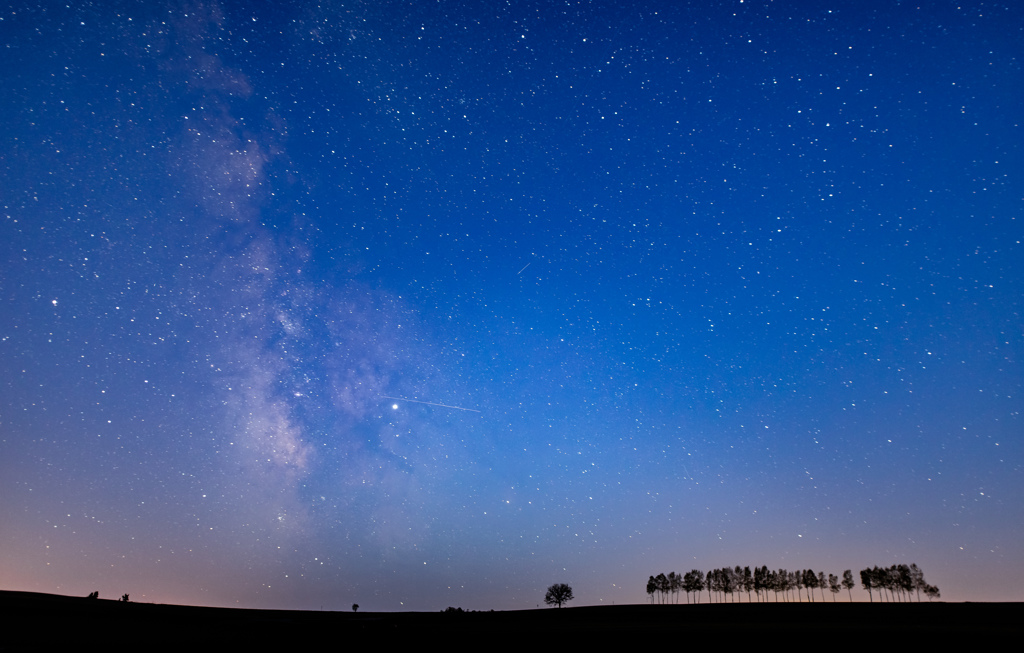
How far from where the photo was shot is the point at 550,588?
387ft

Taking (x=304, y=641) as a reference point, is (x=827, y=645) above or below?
above

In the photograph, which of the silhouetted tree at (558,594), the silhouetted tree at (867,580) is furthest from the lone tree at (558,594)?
the silhouetted tree at (867,580)

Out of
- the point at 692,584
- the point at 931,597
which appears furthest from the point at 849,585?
the point at 692,584

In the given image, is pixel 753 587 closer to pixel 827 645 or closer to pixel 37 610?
pixel 827 645

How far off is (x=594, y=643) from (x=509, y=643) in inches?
209

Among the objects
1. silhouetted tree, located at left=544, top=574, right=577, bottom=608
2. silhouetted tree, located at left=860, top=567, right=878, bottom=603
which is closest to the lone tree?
silhouetted tree, located at left=544, top=574, right=577, bottom=608

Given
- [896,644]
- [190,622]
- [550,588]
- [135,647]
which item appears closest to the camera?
[896,644]

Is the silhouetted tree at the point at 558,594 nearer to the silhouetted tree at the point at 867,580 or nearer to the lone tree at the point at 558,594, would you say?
the lone tree at the point at 558,594

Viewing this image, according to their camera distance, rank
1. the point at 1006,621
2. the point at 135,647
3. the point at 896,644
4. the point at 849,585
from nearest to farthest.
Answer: the point at 896,644 → the point at 135,647 → the point at 1006,621 → the point at 849,585

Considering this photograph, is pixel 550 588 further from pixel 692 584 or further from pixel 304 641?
pixel 304 641

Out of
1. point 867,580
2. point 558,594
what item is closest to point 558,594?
point 558,594

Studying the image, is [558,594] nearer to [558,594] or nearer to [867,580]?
[558,594]

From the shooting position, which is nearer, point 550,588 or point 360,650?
point 360,650

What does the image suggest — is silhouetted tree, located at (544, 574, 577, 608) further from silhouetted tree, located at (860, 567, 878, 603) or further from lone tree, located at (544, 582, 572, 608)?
silhouetted tree, located at (860, 567, 878, 603)
